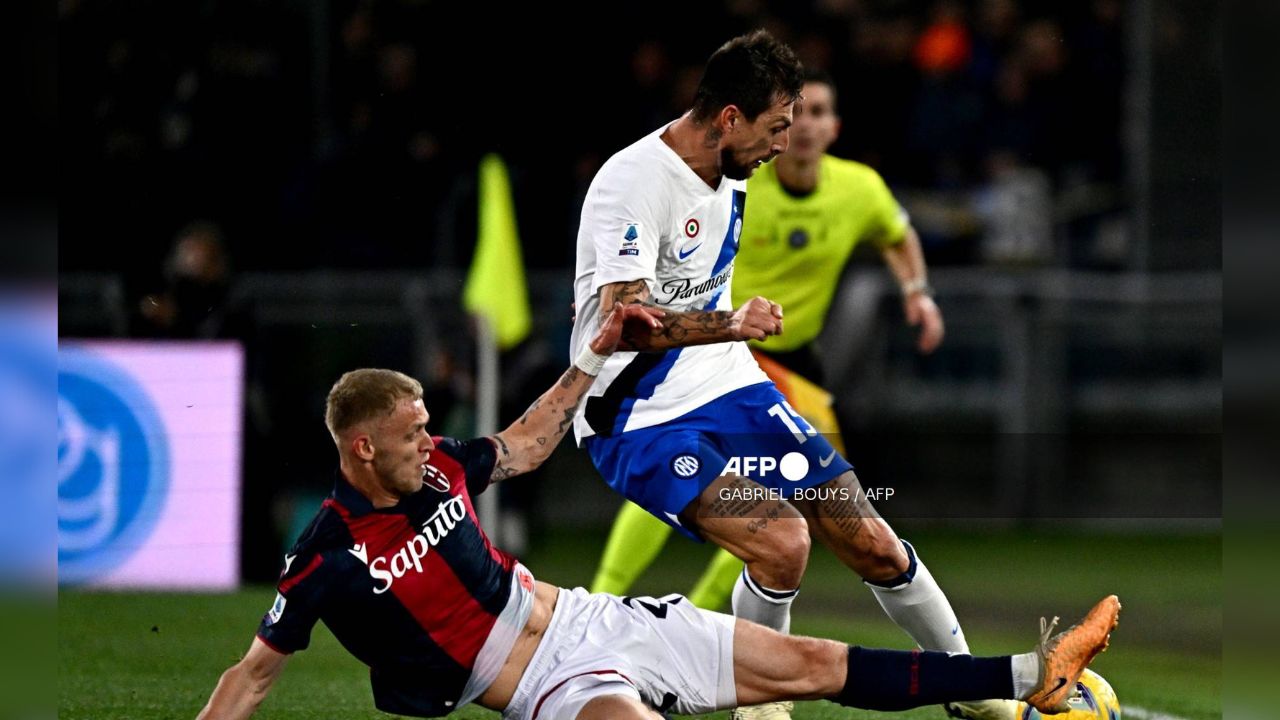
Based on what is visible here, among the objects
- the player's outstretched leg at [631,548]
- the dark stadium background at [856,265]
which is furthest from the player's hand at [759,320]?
the dark stadium background at [856,265]

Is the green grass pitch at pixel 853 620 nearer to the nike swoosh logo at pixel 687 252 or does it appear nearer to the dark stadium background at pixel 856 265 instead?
the dark stadium background at pixel 856 265

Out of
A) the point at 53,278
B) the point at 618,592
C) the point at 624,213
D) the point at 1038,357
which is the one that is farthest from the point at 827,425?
the point at 1038,357

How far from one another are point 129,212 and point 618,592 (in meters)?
4.42

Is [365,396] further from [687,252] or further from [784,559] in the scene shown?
[784,559]

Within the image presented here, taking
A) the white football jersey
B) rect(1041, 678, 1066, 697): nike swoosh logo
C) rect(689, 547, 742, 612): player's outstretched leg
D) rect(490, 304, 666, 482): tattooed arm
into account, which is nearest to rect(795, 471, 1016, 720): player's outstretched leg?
the white football jersey

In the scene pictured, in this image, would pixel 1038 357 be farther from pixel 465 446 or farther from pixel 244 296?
pixel 465 446

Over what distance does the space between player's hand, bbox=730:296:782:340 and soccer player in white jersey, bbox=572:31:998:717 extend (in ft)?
0.74

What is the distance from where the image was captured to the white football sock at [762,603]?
18.6ft

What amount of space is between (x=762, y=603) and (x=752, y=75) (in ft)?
5.85

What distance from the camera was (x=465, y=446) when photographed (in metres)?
5.04

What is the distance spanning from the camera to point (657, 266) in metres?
5.63

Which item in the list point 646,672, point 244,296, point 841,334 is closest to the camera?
point 646,672

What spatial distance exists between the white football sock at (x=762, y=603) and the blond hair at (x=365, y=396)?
60.4 inches

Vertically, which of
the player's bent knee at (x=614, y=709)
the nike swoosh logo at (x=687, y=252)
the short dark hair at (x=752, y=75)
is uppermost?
the short dark hair at (x=752, y=75)
